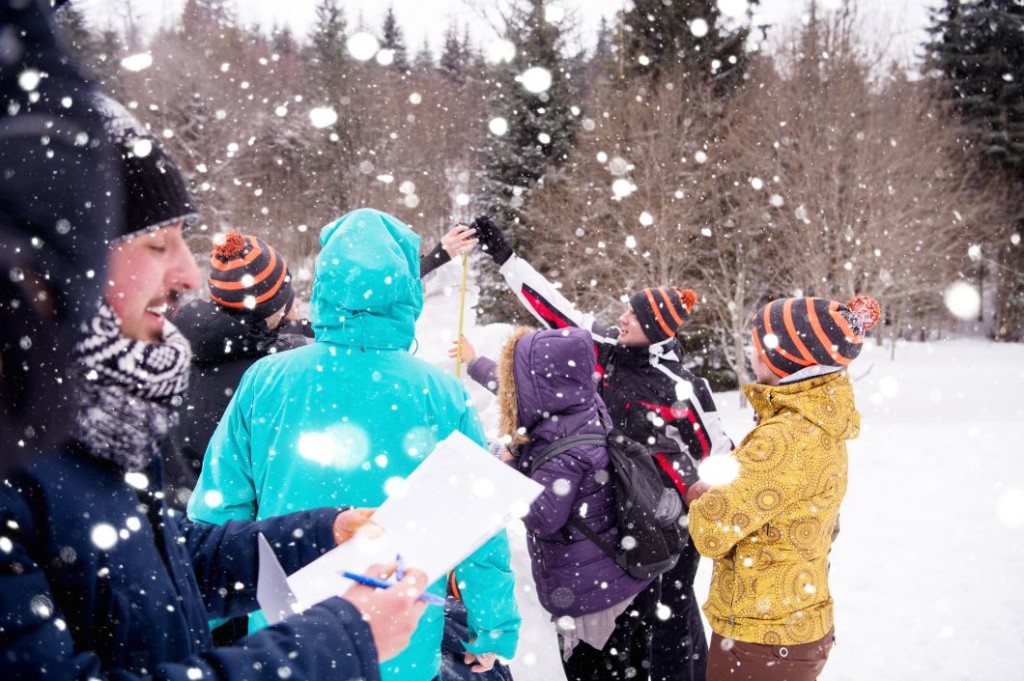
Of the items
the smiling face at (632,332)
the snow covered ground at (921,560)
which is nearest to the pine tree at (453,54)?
the snow covered ground at (921,560)

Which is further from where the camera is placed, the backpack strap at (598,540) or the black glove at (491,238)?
the black glove at (491,238)

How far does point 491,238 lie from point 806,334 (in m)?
2.11

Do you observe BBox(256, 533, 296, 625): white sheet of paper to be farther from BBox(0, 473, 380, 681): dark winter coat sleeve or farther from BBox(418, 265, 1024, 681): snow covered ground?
BBox(418, 265, 1024, 681): snow covered ground

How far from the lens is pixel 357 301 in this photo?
1.96 m

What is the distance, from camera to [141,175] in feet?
3.31

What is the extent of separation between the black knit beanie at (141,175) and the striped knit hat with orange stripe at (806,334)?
2196 mm

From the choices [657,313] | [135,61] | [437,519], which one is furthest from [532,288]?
[437,519]

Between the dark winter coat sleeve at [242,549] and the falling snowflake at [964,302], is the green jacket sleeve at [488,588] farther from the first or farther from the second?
the falling snowflake at [964,302]

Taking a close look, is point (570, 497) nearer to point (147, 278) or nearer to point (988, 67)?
point (147, 278)

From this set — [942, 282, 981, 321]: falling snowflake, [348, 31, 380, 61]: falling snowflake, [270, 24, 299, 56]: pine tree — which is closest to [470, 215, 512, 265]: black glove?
[348, 31, 380, 61]: falling snowflake

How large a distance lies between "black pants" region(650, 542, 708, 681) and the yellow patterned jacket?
85 centimetres

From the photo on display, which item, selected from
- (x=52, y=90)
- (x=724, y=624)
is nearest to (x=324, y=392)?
(x=52, y=90)

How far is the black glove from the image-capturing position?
3.95 meters

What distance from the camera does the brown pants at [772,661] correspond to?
2451 millimetres
